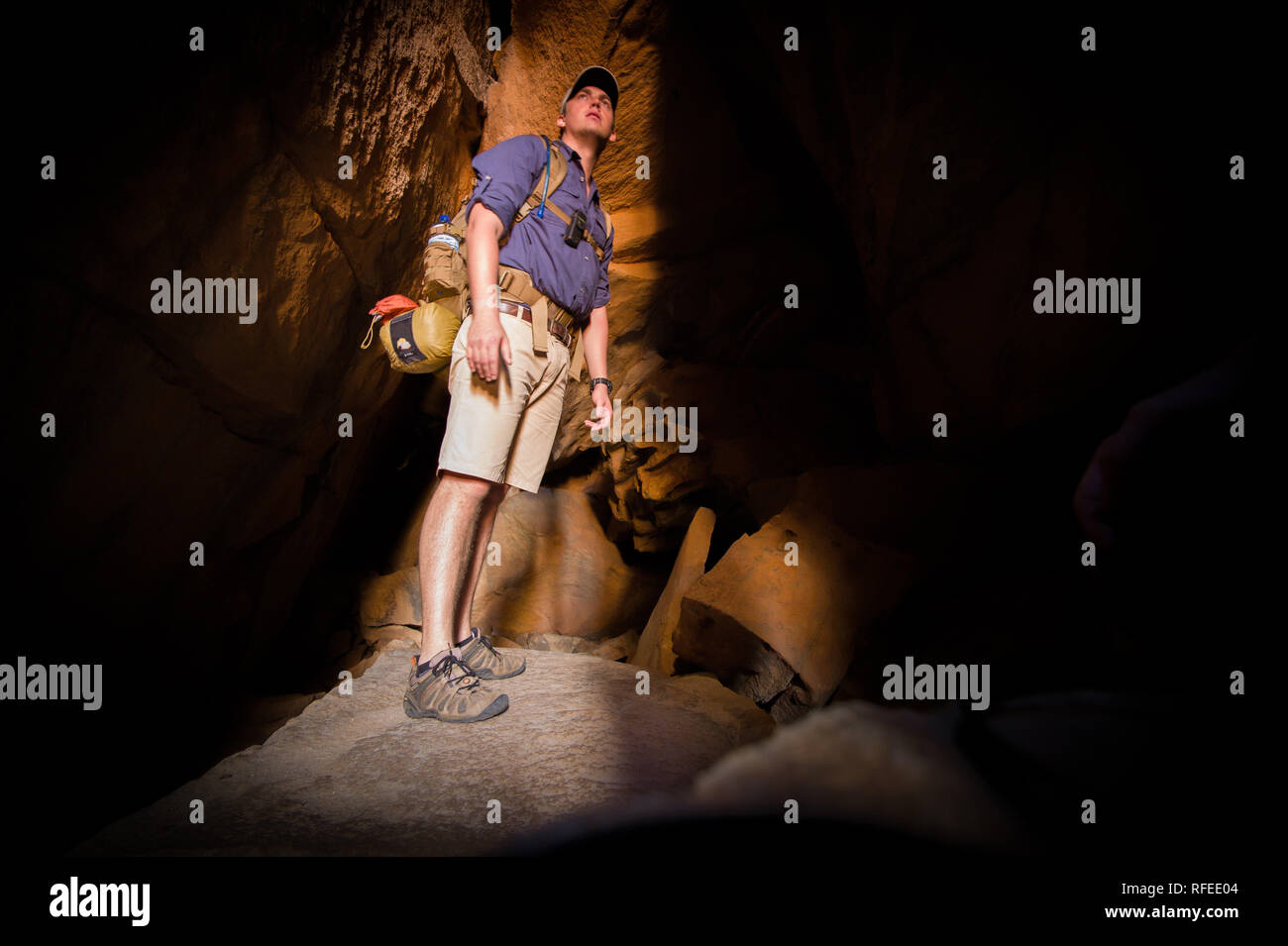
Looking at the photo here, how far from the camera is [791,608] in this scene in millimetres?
2768

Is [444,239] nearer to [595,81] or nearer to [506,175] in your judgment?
[506,175]

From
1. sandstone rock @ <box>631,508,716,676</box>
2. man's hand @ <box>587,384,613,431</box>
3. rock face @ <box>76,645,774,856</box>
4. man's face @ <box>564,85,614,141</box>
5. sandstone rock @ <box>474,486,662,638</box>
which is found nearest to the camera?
rock face @ <box>76,645,774,856</box>

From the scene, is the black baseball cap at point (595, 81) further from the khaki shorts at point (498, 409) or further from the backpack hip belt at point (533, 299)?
the khaki shorts at point (498, 409)

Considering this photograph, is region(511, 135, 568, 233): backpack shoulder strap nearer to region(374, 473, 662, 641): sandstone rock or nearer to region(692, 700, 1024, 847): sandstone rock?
region(692, 700, 1024, 847): sandstone rock

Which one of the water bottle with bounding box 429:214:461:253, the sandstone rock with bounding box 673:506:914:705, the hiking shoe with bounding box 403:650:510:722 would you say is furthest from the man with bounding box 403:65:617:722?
the sandstone rock with bounding box 673:506:914:705

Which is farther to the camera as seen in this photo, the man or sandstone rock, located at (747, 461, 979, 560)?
sandstone rock, located at (747, 461, 979, 560)

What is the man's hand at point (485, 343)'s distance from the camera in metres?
2.07

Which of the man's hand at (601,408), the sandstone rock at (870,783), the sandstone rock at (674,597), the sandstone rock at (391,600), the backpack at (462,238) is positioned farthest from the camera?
the sandstone rock at (391,600)

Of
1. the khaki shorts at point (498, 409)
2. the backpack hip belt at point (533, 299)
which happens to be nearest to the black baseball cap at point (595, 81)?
the backpack hip belt at point (533, 299)

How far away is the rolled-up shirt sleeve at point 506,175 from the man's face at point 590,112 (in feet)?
1.17

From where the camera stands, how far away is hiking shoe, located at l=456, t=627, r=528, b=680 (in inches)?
93.7

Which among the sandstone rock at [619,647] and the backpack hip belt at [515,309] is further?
the sandstone rock at [619,647]

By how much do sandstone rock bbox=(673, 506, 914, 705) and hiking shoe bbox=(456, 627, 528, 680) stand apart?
0.90 meters
